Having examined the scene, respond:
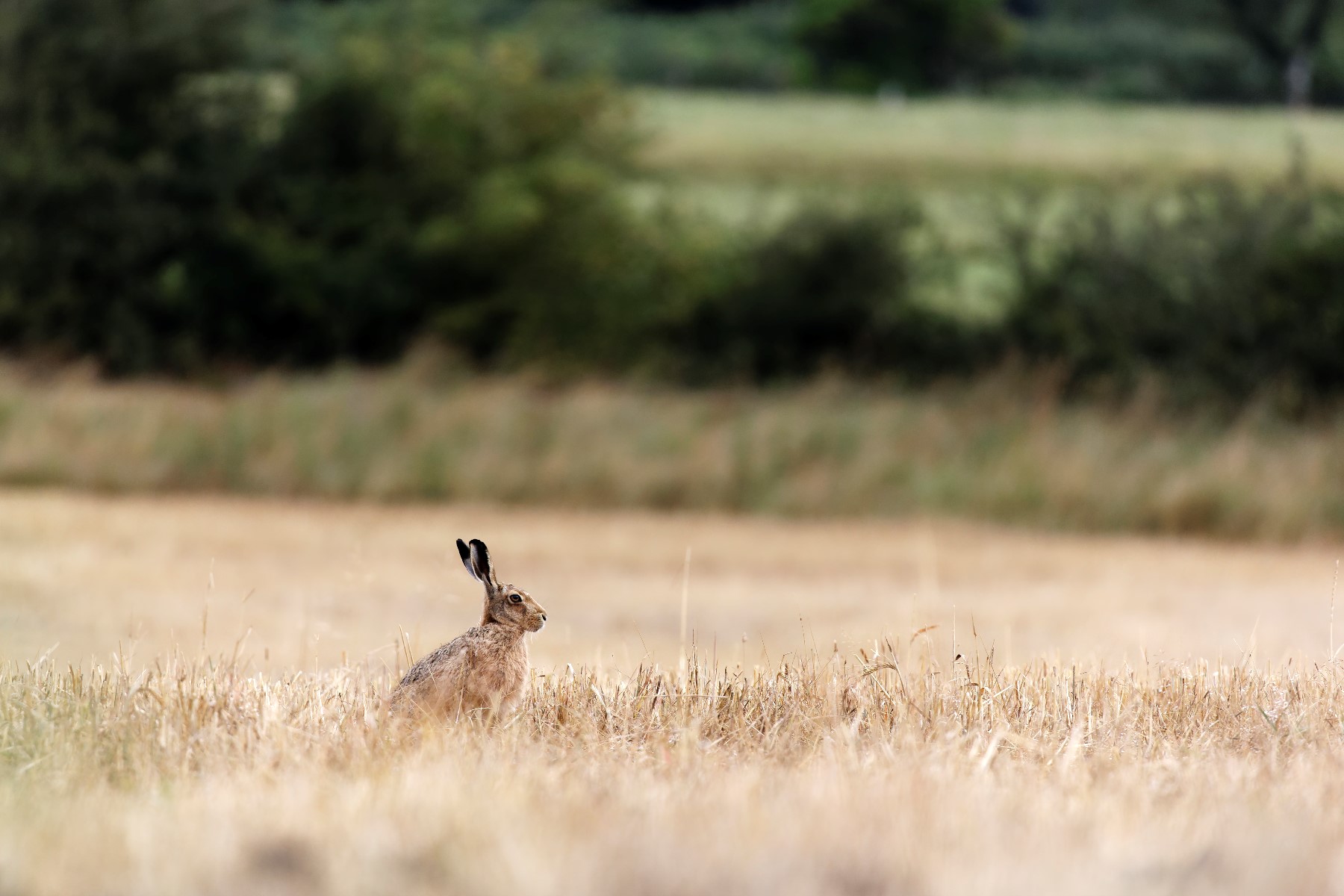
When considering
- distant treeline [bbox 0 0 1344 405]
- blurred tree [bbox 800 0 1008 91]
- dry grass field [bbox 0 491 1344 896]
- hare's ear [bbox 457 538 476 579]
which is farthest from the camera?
blurred tree [bbox 800 0 1008 91]

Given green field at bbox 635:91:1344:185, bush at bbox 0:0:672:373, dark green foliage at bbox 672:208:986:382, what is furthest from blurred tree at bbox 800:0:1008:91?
dark green foliage at bbox 672:208:986:382

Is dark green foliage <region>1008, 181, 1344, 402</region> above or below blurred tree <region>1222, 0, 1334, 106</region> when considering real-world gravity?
below

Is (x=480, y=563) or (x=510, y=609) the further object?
(x=510, y=609)

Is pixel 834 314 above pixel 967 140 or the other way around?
the other way around

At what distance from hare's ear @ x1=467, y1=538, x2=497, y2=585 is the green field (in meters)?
23.6

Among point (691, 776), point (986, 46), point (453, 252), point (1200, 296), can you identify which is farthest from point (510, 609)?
point (986, 46)

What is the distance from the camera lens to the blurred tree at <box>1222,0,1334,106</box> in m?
32.4

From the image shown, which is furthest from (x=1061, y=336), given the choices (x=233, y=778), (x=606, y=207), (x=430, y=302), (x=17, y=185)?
(x=233, y=778)

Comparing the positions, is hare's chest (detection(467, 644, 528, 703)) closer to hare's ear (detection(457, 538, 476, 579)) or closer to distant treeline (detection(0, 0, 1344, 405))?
hare's ear (detection(457, 538, 476, 579))

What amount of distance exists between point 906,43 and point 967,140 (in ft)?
28.0

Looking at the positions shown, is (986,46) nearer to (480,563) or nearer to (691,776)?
(480,563)

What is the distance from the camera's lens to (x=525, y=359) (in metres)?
21.2

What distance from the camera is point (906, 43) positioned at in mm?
39594

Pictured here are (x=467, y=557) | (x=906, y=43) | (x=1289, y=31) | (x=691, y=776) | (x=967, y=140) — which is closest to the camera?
(x=691, y=776)
